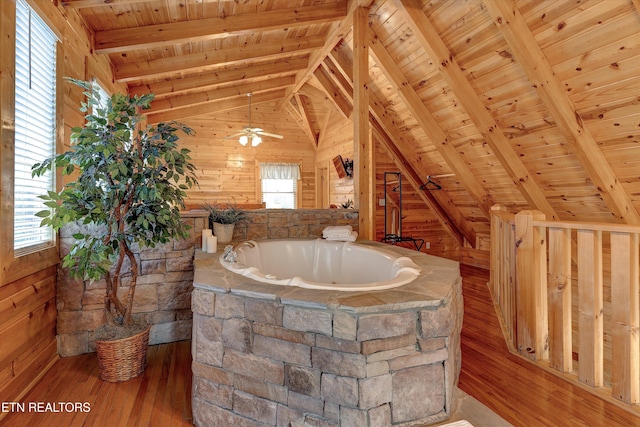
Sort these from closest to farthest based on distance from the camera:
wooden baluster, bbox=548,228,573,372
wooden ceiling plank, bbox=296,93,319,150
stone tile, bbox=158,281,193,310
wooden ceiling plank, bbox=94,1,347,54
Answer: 1. wooden baluster, bbox=548,228,573,372
2. stone tile, bbox=158,281,193,310
3. wooden ceiling plank, bbox=94,1,347,54
4. wooden ceiling plank, bbox=296,93,319,150

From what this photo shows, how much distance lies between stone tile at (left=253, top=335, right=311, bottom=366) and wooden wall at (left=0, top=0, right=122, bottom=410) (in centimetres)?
131

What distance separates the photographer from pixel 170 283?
2.62 metres

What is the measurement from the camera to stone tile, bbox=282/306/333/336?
1.34 m

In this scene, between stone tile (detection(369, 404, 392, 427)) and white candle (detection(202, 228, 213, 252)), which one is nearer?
stone tile (detection(369, 404, 392, 427))

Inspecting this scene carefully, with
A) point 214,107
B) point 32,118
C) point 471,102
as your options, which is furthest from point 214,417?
point 214,107

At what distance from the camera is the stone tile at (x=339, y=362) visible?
4.22 ft

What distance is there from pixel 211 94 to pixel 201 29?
7.64 feet

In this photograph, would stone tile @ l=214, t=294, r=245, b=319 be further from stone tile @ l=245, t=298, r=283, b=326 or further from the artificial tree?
the artificial tree

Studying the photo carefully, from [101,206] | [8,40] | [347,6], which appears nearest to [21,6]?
[8,40]

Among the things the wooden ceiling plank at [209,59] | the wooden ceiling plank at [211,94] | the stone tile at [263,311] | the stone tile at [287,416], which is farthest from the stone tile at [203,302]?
the wooden ceiling plank at [211,94]

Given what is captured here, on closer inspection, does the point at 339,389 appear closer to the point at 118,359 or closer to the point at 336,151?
the point at 118,359

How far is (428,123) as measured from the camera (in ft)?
13.4

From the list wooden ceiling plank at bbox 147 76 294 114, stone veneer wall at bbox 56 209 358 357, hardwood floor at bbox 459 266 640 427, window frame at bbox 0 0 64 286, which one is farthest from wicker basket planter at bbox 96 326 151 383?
wooden ceiling plank at bbox 147 76 294 114

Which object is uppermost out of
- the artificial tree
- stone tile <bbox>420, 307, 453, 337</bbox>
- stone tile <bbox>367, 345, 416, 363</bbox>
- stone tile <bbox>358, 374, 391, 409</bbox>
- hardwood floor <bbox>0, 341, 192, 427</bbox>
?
the artificial tree
